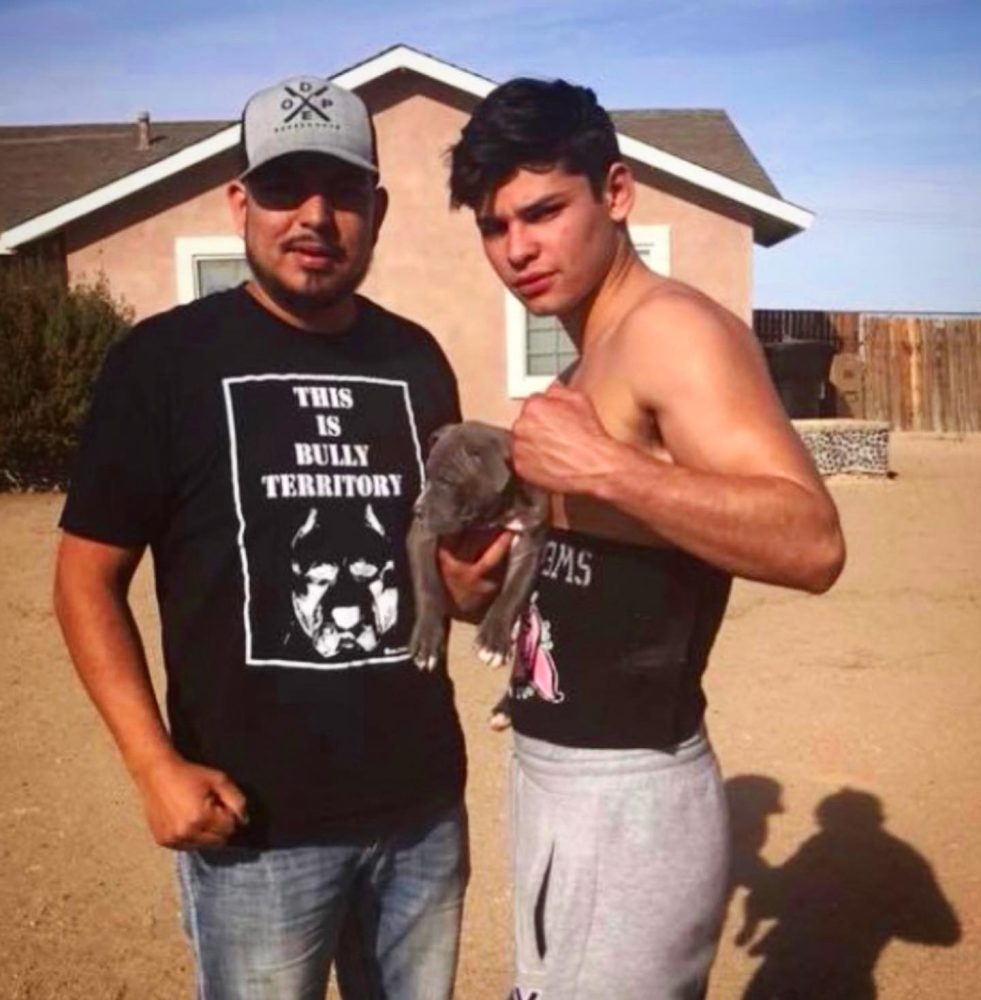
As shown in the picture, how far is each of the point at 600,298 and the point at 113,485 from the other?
924 mm

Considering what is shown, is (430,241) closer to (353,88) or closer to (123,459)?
(353,88)

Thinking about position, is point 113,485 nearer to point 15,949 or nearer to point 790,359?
point 15,949

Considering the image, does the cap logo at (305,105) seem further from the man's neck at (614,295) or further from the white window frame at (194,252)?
the white window frame at (194,252)

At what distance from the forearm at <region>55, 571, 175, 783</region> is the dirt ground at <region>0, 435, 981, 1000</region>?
2.16 m

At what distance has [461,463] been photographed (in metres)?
2.43

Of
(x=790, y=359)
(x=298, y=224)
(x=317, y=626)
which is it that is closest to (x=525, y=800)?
(x=317, y=626)

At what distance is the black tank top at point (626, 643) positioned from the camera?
2305 millimetres

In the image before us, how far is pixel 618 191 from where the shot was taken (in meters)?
2.52

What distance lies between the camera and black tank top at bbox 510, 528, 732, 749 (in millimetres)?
2305

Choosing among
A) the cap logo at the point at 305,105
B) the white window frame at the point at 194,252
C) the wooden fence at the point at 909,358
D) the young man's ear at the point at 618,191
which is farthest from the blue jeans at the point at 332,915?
the wooden fence at the point at 909,358

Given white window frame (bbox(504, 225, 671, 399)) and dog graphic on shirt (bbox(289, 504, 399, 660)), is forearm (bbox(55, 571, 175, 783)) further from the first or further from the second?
white window frame (bbox(504, 225, 671, 399))

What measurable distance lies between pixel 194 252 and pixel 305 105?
13.9 meters

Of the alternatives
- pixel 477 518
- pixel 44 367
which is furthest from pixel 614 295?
pixel 44 367

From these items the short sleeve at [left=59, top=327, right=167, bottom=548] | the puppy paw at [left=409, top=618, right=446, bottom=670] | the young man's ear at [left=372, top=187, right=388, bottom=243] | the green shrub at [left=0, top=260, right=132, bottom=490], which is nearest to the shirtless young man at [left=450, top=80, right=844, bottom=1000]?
the puppy paw at [left=409, top=618, right=446, bottom=670]
